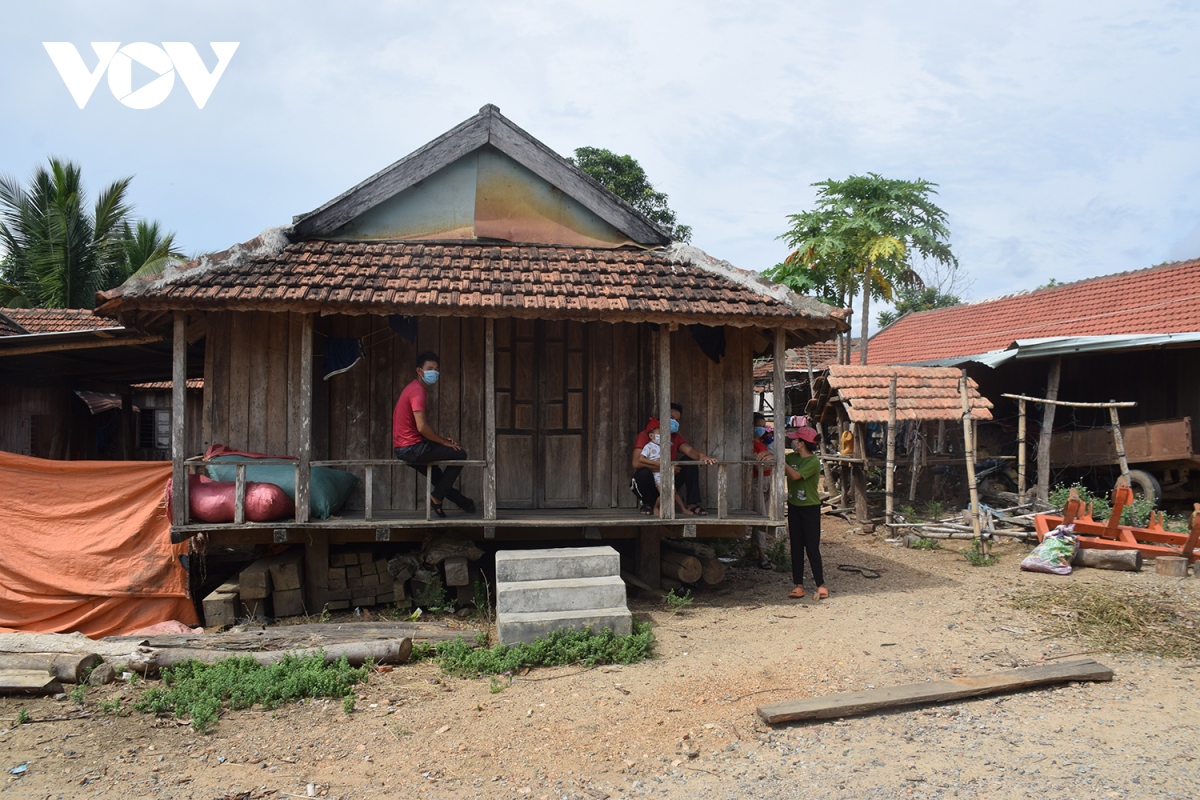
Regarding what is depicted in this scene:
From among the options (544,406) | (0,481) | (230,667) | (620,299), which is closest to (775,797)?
(230,667)

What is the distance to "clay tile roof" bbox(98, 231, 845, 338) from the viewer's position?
742cm

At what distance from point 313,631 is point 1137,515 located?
467 inches

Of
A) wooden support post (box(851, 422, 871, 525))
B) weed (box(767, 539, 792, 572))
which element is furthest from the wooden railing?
wooden support post (box(851, 422, 871, 525))

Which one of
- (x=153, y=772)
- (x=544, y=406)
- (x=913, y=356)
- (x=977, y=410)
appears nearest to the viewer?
(x=153, y=772)

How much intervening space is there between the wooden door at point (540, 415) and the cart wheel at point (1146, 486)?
943cm

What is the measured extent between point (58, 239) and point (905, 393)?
21205mm

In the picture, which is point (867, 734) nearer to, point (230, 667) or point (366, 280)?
point (230, 667)

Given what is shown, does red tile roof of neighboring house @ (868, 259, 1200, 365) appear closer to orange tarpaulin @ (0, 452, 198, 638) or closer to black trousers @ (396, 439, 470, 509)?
black trousers @ (396, 439, 470, 509)

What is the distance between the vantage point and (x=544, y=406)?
364 inches

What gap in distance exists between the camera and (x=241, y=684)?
5.79 meters

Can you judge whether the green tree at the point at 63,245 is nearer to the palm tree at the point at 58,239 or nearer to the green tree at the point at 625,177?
the palm tree at the point at 58,239

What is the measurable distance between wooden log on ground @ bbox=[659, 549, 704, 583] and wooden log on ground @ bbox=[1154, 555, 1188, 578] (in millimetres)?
5384

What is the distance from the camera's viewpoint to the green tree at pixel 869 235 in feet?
64.4

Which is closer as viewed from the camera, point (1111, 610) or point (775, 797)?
point (775, 797)
